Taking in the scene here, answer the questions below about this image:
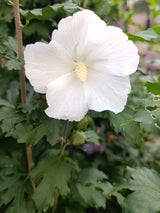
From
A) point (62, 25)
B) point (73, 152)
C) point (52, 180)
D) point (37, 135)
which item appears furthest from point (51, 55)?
point (73, 152)

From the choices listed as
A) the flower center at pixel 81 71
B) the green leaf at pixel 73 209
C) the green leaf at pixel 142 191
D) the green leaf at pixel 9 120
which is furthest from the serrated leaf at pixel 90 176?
the flower center at pixel 81 71

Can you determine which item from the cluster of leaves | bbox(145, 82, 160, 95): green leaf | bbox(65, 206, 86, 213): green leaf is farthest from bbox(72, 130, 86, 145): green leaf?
bbox(65, 206, 86, 213): green leaf

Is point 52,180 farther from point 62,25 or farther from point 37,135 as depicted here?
point 62,25

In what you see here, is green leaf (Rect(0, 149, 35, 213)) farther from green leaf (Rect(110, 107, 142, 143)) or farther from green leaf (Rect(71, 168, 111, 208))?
green leaf (Rect(110, 107, 142, 143))

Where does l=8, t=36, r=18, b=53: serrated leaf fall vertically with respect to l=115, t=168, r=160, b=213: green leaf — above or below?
above

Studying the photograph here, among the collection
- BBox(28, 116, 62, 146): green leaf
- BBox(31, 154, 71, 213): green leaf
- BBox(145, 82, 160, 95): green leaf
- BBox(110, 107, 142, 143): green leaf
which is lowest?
BBox(31, 154, 71, 213): green leaf
